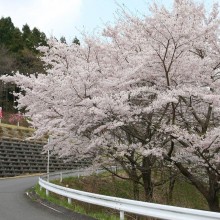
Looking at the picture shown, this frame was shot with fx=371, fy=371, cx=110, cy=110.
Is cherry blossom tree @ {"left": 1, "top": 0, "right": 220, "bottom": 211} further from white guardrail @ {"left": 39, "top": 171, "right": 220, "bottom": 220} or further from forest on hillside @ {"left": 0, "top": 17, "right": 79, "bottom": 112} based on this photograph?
forest on hillside @ {"left": 0, "top": 17, "right": 79, "bottom": 112}

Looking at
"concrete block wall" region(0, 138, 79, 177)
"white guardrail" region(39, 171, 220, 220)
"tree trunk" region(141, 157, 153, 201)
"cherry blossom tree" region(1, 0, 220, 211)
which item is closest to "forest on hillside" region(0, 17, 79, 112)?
"concrete block wall" region(0, 138, 79, 177)

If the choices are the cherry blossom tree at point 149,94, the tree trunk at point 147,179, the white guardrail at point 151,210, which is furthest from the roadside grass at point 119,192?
the cherry blossom tree at point 149,94

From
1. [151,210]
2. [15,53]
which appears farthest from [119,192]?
[15,53]

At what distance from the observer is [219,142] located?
1107cm

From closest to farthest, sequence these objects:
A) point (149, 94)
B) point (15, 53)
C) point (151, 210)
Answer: point (151, 210), point (149, 94), point (15, 53)

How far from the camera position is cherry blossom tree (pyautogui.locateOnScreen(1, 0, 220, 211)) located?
1156cm

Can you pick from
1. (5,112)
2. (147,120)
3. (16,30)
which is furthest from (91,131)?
(16,30)

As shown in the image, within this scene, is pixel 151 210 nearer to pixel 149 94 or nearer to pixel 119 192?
pixel 149 94

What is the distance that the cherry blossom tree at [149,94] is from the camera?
11562mm

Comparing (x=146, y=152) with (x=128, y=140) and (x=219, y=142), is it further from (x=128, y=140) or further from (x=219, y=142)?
(x=128, y=140)

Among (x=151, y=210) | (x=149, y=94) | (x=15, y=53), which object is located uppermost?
(x=15, y=53)

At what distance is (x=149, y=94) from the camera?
42.8 feet

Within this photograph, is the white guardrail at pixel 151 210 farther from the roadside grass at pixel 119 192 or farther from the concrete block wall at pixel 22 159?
the concrete block wall at pixel 22 159

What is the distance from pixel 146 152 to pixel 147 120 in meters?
1.57
